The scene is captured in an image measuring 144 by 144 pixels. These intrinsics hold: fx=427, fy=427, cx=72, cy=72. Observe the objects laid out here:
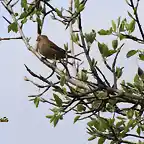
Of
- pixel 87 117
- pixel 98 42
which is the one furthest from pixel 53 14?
pixel 87 117

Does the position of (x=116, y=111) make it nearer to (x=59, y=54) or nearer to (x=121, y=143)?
(x=121, y=143)

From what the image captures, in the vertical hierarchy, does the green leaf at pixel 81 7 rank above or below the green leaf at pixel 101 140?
above

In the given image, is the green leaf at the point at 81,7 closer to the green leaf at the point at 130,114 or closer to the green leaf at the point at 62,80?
the green leaf at the point at 62,80

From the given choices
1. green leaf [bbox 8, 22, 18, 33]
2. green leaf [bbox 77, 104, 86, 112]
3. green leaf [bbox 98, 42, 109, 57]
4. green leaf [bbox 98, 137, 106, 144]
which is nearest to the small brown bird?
green leaf [bbox 8, 22, 18, 33]

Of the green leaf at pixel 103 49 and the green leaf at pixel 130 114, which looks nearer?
the green leaf at pixel 103 49

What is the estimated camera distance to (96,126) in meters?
3.30

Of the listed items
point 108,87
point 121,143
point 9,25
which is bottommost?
point 121,143

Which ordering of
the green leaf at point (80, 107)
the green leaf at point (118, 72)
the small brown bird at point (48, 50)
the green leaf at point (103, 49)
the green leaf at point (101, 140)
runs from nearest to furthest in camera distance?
the green leaf at point (103, 49) < the green leaf at point (118, 72) < the green leaf at point (101, 140) < the green leaf at point (80, 107) < the small brown bird at point (48, 50)

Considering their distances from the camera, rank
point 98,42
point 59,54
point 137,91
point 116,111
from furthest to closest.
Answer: point 59,54 → point 116,111 → point 137,91 → point 98,42

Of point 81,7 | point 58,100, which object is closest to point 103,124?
point 58,100

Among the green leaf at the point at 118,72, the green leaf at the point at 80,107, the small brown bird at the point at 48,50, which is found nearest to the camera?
the green leaf at the point at 118,72

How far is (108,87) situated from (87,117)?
1.42 ft

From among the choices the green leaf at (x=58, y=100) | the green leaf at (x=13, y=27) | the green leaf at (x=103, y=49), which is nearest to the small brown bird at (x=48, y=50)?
the green leaf at (x=13, y=27)

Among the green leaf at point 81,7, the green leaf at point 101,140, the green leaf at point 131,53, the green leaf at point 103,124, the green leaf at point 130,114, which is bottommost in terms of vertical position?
the green leaf at point 101,140
